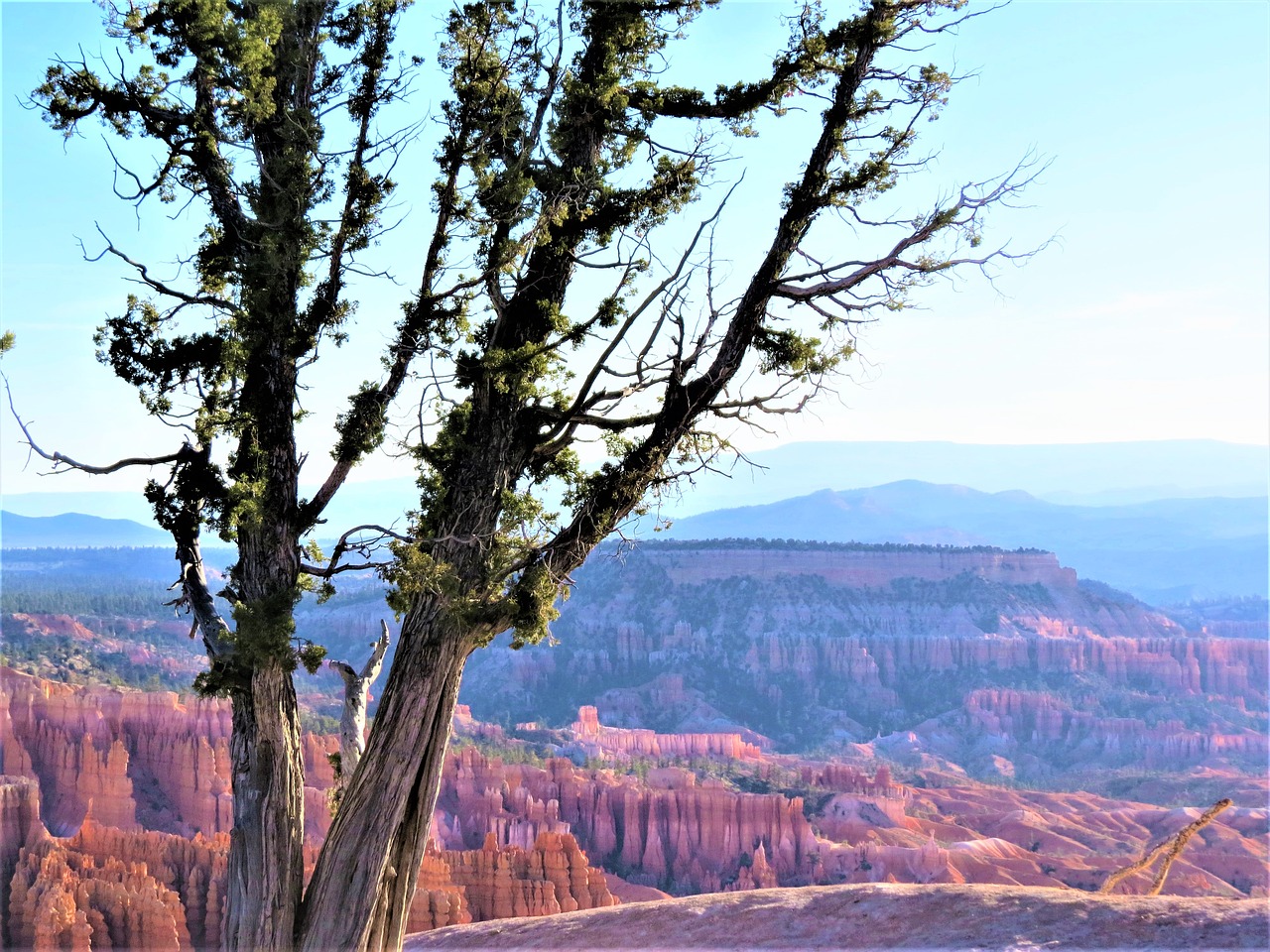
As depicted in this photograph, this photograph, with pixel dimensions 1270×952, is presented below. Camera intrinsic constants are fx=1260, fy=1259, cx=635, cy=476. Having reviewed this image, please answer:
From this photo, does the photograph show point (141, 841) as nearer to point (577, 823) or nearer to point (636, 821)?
point (577, 823)

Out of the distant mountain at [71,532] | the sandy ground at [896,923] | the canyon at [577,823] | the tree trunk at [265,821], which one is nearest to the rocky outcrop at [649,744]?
the canyon at [577,823]

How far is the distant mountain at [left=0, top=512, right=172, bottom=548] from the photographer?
145188mm

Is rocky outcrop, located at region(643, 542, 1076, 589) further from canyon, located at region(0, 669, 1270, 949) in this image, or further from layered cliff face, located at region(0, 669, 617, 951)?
layered cliff face, located at region(0, 669, 617, 951)

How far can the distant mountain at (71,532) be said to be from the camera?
145 metres

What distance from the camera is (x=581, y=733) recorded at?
69812 millimetres

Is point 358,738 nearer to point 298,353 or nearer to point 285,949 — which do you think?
point 285,949

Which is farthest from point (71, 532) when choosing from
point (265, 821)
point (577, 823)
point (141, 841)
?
point (265, 821)

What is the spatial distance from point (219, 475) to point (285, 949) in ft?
12.1

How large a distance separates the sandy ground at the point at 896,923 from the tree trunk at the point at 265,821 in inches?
203

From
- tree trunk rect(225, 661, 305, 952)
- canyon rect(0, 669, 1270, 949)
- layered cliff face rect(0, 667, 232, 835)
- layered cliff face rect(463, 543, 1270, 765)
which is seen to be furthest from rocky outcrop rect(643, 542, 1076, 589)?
tree trunk rect(225, 661, 305, 952)

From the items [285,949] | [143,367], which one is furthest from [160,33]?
[285,949]

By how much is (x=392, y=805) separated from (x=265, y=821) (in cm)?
106

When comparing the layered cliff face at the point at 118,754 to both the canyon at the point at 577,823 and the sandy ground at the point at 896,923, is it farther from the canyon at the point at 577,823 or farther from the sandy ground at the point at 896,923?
the sandy ground at the point at 896,923

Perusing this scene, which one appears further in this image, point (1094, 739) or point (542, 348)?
→ point (1094, 739)
